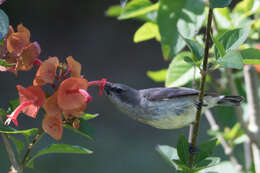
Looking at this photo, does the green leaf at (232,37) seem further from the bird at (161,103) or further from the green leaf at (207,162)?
the bird at (161,103)

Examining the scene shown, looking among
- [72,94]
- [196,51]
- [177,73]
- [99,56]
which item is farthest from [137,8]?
[99,56]

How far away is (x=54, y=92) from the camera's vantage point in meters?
1.11

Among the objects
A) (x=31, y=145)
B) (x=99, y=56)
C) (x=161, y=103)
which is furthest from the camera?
(x=99, y=56)

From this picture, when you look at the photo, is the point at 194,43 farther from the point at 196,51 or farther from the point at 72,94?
the point at 72,94

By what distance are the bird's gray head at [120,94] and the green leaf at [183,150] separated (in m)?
0.65

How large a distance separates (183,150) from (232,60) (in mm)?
375

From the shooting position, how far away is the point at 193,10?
71.7 inches

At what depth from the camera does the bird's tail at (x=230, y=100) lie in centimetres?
187

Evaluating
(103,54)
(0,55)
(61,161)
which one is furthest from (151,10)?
(103,54)

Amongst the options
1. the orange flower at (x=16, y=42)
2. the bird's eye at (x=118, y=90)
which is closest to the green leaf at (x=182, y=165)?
the orange flower at (x=16, y=42)

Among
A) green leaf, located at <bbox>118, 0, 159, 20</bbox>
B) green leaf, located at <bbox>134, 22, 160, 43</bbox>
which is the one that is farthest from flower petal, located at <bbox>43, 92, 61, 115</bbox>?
green leaf, located at <bbox>134, 22, 160, 43</bbox>

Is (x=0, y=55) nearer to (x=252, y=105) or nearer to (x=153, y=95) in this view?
(x=153, y=95)

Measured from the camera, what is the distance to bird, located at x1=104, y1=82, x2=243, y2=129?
191 cm

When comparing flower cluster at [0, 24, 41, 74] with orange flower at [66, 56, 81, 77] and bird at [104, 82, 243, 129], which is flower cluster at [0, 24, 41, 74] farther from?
bird at [104, 82, 243, 129]
